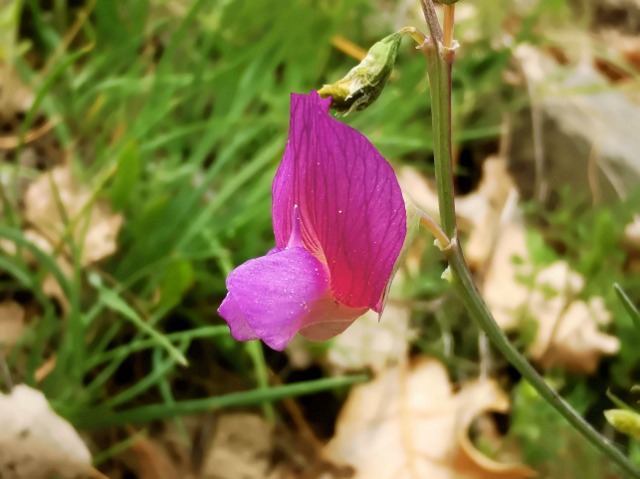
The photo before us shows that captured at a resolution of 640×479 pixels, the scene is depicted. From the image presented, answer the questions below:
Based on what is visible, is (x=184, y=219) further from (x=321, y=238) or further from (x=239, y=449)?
(x=321, y=238)

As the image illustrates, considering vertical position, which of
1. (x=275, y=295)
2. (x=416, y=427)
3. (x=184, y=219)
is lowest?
(x=416, y=427)

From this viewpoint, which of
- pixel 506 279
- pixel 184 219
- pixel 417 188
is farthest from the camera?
pixel 417 188

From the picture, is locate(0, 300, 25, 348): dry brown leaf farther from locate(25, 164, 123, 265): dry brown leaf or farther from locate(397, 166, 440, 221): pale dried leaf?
locate(397, 166, 440, 221): pale dried leaf

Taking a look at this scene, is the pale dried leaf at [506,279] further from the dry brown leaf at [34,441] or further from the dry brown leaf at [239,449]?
the dry brown leaf at [34,441]

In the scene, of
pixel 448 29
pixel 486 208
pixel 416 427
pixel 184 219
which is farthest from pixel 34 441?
pixel 486 208

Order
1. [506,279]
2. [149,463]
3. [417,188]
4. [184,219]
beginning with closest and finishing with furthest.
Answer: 1. [149,463]
2. [184,219]
3. [506,279]
4. [417,188]

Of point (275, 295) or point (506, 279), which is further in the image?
point (506, 279)

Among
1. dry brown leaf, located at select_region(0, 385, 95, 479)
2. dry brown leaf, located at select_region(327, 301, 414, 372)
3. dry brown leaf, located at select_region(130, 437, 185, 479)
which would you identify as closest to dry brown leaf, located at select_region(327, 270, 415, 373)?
dry brown leaf, located at select_region(327, 301, 414, 372)

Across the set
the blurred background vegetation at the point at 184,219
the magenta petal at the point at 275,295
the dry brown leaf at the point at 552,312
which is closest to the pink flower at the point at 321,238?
the magenta petal at the point at 275,295

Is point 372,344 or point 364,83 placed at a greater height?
point 364,83
